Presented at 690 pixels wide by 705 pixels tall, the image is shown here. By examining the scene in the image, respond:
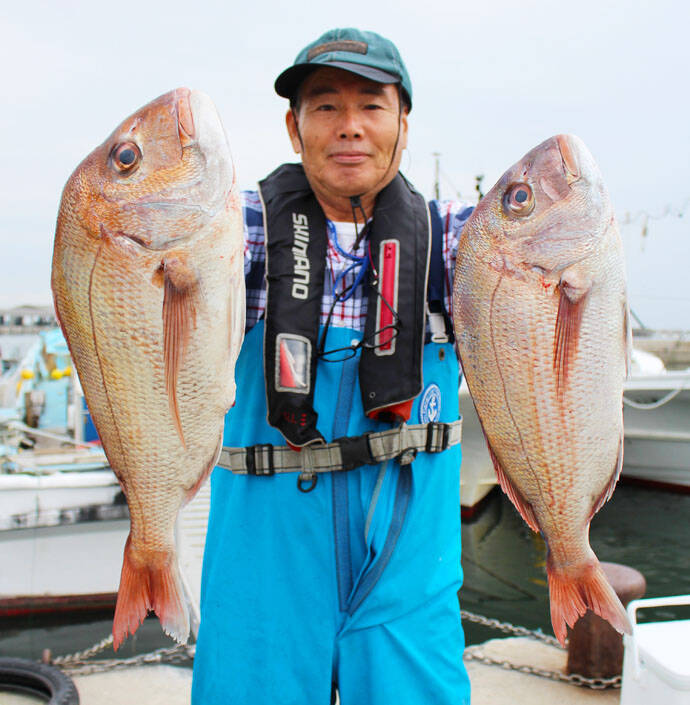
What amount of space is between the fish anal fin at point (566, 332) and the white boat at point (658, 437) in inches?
352

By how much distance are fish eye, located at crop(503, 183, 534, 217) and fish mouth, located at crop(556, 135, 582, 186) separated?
0.10 meters

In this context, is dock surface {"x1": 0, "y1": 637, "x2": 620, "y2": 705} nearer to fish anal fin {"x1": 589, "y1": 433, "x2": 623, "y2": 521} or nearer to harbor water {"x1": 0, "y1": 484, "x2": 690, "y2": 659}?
harbor water {"x1": 0, "y1": 484, "x2": 690, "y2": 659}

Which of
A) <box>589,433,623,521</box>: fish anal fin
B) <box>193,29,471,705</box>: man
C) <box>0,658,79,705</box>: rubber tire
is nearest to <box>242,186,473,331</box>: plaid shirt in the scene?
<box>193,29,471,705</box>: man

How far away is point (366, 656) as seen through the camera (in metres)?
2.10

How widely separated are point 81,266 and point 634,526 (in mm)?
10378

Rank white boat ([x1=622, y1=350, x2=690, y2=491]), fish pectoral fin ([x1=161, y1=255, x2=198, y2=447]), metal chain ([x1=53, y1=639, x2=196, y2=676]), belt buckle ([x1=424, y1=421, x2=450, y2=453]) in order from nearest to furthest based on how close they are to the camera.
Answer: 1. fish pectoral fin ([x1=161, y1=255, x2=198, y2=447])
2. belt buckle ([x1=424, y1=421, x2=450, y2=453])
3. metal chain ([x1=53, y1=639, x2=196, y2=676])
4. white boat ([x1=622, y1=350, x2=690, y2=491])

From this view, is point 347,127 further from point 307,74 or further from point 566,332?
point 566,332

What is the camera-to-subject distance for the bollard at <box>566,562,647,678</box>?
4258 millimetres

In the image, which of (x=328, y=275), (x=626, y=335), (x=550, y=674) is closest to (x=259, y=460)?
(x=328, y=275)

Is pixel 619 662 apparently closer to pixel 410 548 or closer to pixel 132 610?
pixel 410 548

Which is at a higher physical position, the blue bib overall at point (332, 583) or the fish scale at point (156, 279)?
the fish scale at point (156, 279)

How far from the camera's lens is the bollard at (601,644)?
4.26 meters

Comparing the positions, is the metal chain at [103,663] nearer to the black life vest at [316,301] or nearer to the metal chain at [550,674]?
the metal chain at [550,674]

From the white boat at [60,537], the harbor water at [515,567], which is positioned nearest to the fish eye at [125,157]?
the white boat at [60,537]
